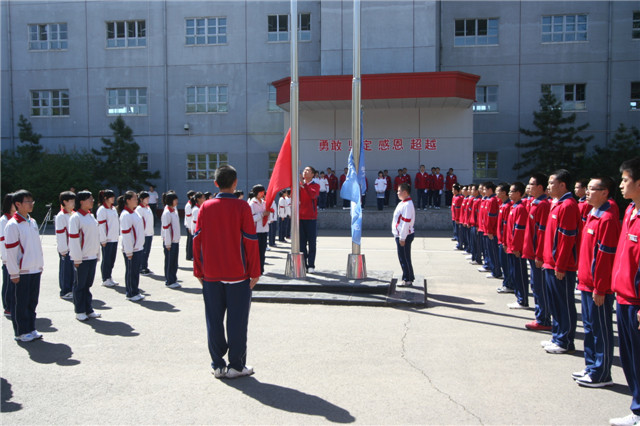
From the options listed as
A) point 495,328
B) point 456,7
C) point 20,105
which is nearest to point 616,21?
point 456,7

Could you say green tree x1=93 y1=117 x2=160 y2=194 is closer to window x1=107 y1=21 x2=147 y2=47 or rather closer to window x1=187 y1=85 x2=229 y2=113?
window x1=187 y1=85 x2=229 y2=113

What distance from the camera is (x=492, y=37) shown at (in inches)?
1085

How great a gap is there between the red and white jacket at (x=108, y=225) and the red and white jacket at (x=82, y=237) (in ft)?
6.89

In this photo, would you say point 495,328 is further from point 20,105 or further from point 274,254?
point 20,105

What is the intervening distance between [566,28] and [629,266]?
89.0 feet

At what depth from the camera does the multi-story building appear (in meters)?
24.8

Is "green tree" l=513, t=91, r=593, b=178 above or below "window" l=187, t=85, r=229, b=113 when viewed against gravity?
below

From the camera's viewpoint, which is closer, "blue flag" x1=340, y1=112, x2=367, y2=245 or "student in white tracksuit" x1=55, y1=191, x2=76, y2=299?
"student in white tracksuit" x1=55, y1=191, x2=76, y2=299

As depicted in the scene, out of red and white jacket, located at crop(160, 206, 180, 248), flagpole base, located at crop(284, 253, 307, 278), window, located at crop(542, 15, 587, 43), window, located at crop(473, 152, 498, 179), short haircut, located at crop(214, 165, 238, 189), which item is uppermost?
window, located at crop(542, 15, 587, 43)

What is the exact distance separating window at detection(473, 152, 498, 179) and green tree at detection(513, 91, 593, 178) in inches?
89.1

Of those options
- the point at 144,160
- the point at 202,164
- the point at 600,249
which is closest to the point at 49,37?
the point at 144,160

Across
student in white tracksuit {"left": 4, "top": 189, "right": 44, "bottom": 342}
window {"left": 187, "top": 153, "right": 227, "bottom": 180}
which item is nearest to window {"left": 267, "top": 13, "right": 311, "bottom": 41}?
window {"left": 187, "top": 153, "right": 227, "bottom": 180}

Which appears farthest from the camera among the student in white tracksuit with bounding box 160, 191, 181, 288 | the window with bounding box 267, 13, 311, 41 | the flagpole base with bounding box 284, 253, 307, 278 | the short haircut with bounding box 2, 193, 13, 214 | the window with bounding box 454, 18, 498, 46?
the window with bounding box 267, 13, 311, 41

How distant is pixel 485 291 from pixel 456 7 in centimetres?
2247
